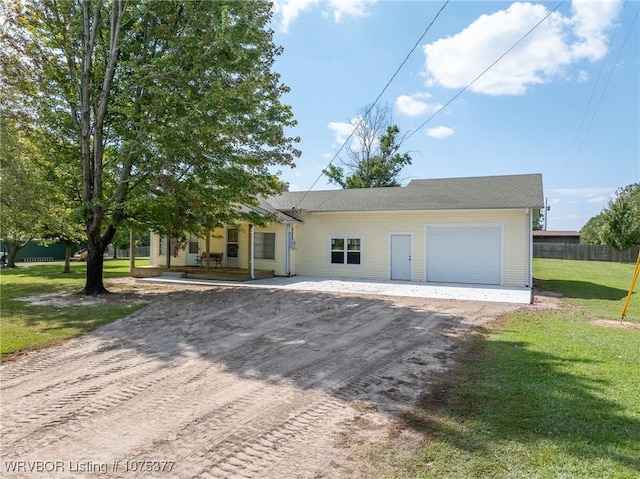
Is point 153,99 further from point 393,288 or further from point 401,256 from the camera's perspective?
point 401,256

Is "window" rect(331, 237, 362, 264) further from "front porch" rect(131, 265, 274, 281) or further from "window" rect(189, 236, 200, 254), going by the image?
"window" rect(189, 236, 200, 254)

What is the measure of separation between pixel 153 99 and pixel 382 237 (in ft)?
32.1

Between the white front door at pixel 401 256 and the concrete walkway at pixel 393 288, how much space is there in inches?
28.9

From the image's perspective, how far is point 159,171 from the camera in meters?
10.6

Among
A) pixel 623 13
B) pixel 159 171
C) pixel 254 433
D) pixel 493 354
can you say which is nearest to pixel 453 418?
pixel 254 433

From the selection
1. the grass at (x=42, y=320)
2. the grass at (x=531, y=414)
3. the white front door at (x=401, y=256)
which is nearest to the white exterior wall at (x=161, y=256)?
the grass at (x=42, y=320)

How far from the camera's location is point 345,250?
17031mm

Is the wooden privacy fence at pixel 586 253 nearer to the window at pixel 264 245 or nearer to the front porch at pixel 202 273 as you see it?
the window at pixel 264 245

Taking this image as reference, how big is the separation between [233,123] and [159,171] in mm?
2412

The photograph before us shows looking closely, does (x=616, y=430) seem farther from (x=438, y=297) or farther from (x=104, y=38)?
(x=104, y=38)

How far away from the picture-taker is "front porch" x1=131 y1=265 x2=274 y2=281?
52.0 ft

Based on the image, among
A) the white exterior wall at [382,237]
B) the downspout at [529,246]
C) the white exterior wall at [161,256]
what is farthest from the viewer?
the white exterior wall at [161,256]

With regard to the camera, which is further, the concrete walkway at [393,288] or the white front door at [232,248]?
the white front door at [232,248]

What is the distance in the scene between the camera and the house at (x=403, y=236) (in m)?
14.3
